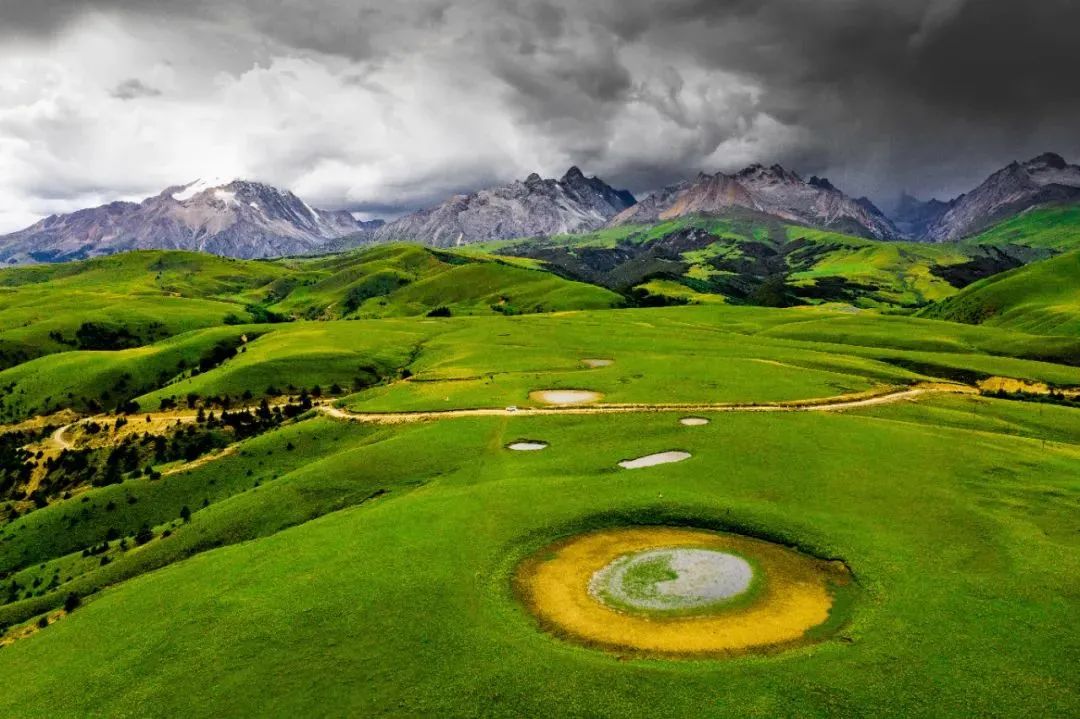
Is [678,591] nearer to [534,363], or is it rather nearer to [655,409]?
[655,409]

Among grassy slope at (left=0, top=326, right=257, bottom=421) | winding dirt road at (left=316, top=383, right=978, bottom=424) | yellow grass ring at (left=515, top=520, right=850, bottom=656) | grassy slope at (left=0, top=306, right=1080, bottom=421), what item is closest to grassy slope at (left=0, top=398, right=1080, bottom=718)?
yellow grass ring at (left=515, top=520, right=850, bottom=656)

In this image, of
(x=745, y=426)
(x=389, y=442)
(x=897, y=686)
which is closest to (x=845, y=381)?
(x=745, y=426)

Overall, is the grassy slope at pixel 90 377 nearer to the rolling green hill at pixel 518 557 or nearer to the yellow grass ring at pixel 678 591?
the rolling green hill at pixel 518 557

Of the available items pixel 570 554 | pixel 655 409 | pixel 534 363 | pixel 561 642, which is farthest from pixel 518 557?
pixel 534 363

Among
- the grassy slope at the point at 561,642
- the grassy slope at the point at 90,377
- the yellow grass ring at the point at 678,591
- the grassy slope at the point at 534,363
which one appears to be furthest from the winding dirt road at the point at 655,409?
the grassy slope at the point at 90,377

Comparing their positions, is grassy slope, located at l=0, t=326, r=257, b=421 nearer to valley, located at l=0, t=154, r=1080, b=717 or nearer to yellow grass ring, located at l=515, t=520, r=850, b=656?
valley, located at l=0, t=154, r=1080, b=717

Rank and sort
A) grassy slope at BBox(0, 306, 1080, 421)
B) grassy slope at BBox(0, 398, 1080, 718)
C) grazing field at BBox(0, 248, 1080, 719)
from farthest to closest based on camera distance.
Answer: grassy slope at BBox(0, 306, 1080, 421), grazing field at BBox(0, 248, 1080, 719), grassy slope at BBox(0, 398, 1080, 718)
